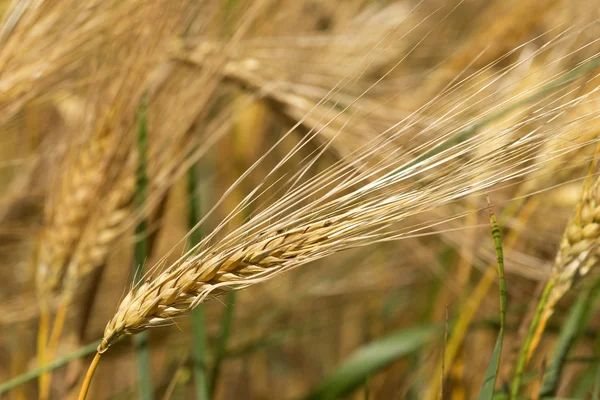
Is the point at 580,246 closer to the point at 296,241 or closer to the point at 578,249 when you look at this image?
the point at 578,249

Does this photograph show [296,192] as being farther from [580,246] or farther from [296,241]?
[580,246]

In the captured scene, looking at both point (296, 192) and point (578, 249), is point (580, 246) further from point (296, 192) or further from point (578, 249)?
point (296, 192)

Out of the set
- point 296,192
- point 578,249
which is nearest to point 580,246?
point 578,249

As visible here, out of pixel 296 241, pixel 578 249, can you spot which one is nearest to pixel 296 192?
pixel 296 241

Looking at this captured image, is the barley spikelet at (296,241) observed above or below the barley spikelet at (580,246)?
above

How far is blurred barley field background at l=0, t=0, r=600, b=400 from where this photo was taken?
0.42 metres

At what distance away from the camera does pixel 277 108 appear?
798mm

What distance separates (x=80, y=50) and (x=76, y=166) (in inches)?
5.1

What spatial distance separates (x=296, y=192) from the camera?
43 centimetres

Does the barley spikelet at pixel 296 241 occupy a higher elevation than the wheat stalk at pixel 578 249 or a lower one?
higher

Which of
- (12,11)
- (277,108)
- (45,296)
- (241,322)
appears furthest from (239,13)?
(241,322)

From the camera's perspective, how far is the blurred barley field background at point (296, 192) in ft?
1.37

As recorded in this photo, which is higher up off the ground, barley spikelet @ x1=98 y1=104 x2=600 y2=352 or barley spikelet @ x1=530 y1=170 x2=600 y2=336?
barley spikelet @ x1=98 y1=104 x2=600 y2=352

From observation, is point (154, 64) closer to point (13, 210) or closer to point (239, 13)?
point (239, 13)
